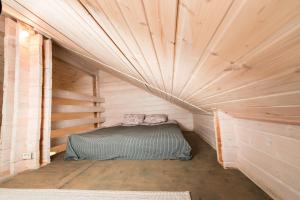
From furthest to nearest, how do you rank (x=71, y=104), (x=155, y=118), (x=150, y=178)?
(x=155, y=118) < (x=71, y=104) < (x=150, y=178)

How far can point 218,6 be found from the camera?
35 centimetres

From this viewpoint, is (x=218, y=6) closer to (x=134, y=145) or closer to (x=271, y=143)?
(x=271, y=143)

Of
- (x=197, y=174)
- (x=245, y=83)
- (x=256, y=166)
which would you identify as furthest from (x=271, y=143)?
(x=245, y=83)

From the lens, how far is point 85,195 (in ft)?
4.43

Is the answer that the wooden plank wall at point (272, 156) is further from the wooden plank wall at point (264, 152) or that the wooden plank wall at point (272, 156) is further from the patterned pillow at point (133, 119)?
the patterned pillow at point (133, 119)

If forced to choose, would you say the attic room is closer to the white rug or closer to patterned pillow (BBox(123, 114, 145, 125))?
the white rug

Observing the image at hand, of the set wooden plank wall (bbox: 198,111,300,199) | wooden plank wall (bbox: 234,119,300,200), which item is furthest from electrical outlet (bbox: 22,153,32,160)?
wooden plank wall (bbox: 234,119,300,200)

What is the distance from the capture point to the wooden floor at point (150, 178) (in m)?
1.35

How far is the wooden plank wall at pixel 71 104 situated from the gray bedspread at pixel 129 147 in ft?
2.42

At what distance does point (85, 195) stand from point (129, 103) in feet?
10.5

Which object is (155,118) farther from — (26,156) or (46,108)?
(26,156)

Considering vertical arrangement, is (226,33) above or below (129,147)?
above

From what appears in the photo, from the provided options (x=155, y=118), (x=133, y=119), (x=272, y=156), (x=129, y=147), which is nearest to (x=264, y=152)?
(x=272, y=156)

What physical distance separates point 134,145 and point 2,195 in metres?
1.46
